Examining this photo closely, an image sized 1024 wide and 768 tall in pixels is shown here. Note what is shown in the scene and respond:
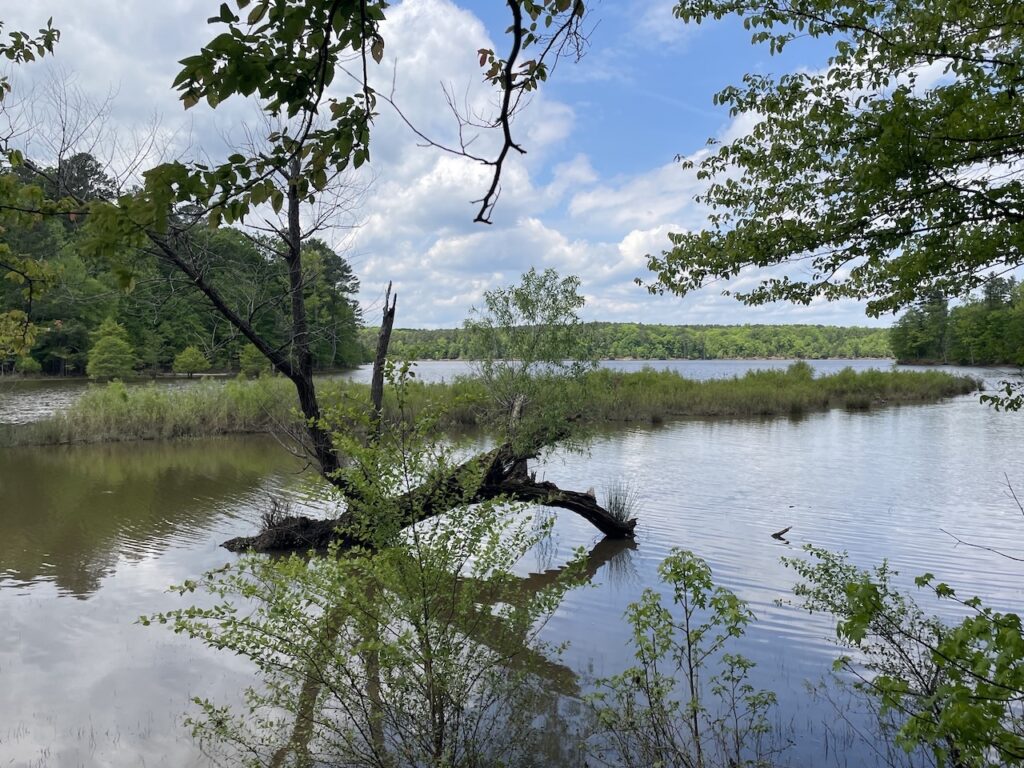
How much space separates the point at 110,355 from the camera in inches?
1442

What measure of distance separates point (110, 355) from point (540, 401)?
33.8m

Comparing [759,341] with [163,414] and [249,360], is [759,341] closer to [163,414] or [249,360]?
[249,360]

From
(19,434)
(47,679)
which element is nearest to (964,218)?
(47,679)

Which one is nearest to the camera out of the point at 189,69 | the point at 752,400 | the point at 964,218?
the point at 189,69

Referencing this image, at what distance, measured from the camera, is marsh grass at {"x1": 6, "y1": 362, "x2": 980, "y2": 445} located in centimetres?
1791

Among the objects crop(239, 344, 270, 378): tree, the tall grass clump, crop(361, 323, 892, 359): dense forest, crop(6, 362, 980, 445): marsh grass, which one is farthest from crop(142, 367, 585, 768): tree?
crop(361, 323, 892, 359): dense forest

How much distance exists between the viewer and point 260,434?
2069 cm

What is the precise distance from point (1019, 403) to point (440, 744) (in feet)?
15.3

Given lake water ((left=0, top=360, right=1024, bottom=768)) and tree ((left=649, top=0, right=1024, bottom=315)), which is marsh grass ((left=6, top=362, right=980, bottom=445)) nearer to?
lake water ((left=0, top=360, right=1024, bottom=768))

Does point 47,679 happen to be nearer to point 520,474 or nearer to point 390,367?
point 390,367

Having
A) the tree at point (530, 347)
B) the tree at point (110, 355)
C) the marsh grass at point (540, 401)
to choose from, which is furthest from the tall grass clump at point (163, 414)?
the tree at point (110, 355)

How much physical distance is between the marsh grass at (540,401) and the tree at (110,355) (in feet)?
53.6

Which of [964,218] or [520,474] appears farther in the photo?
[520,474]

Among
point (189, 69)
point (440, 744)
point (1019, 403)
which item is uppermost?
point (189, 69)
